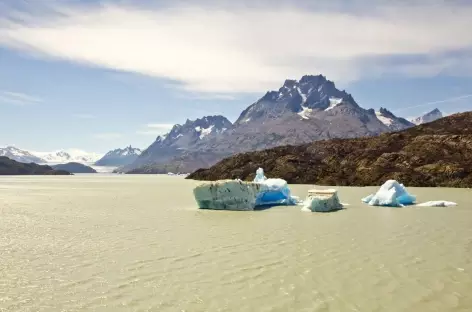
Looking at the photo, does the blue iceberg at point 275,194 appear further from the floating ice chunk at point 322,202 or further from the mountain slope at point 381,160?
the mountain slope at point 381,160

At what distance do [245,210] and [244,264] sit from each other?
22927 mm

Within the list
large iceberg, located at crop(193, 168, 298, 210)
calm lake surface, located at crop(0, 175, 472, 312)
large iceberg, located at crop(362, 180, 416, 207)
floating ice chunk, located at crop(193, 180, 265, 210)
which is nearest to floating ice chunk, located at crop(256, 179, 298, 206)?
large iceberg, located at crop(193, 168, 298, 210)

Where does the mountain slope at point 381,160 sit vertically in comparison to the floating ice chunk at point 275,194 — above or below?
above

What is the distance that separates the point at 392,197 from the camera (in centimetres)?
4141

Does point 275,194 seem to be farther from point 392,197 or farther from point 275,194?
point 392,197

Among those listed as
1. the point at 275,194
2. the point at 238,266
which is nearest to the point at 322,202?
the point at 275,194

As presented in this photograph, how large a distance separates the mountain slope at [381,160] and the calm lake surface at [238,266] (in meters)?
68.7

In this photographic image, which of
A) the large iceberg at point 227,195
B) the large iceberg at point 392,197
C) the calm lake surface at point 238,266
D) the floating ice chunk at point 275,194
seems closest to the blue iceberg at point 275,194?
the floating ice chunk at point 275,194

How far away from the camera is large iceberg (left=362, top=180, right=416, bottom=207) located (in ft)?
136

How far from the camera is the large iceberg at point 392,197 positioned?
41.5 m

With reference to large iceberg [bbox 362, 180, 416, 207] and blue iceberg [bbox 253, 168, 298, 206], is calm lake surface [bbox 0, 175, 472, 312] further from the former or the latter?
blue iceberg [bbox 253, 168, 298, 206]

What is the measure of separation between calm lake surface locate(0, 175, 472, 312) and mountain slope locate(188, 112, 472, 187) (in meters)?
68.7

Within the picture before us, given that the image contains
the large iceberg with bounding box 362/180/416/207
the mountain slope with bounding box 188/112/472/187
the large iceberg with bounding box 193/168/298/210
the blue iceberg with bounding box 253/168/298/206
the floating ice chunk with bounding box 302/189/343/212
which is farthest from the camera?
the mountain slope with bounding box 188/112/472/187

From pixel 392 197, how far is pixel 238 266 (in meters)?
29.3
